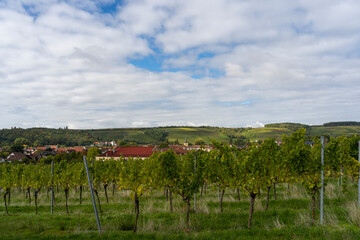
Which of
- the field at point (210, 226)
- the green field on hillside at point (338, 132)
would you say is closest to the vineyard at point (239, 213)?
the field at point (210, 226)

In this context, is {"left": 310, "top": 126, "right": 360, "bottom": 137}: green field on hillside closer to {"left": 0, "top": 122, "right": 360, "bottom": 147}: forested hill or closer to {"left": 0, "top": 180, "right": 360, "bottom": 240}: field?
{"left": 0, "top": 122, "right": 360, "bottom": 147}: forested hill

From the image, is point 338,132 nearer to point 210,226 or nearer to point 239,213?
point 239,213

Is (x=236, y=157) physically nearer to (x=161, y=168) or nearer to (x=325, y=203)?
(x=161, y=168)

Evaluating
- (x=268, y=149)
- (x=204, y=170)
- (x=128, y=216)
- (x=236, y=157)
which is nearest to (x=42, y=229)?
(x=128, y=216)

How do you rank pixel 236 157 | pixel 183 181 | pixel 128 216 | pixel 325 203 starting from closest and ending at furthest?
pixel 183 181, pixel 236 157, pixel 128 216, pixel 325 203

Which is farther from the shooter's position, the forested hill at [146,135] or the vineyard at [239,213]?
the forested hill at [146,135]

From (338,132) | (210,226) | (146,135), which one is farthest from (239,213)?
(146,135)

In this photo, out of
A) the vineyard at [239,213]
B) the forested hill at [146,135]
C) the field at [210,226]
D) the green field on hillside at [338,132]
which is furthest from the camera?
the forested hill at [146,135]

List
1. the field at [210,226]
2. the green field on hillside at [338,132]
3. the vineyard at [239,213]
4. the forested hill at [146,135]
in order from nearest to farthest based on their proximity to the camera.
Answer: the field at [210,226]
the vineyard at [239,213]
the green field on hillside at [338,132]
the forested hill at [146,135]

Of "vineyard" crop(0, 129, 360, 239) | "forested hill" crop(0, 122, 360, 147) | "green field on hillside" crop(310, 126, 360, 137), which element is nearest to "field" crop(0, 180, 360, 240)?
"vineyard" crop(0, 129, 360, 239)

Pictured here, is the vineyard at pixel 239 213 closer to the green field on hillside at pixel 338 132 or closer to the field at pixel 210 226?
the field at pixel 210 226

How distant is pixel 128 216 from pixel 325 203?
10211 mm

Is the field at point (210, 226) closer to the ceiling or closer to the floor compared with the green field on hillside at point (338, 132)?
closer to the floor

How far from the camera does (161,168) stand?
383 inches
